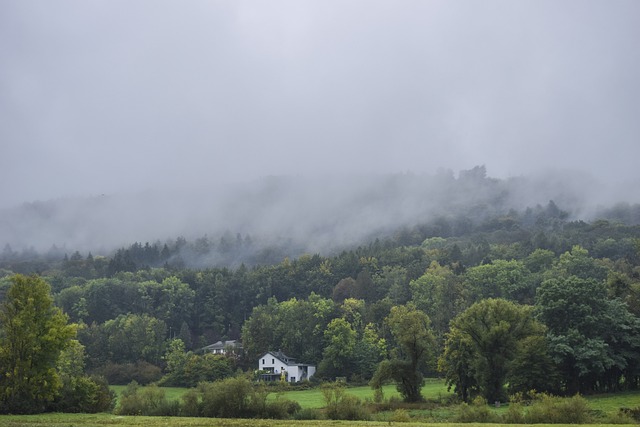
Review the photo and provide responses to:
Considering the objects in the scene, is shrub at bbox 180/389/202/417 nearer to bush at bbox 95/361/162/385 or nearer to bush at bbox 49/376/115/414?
bush at bbox 49/376/115/414

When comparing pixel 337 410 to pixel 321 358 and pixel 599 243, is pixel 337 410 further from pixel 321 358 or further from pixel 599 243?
pixel 599 243

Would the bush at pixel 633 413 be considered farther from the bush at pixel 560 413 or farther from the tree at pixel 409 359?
the tree at pixel 409 359

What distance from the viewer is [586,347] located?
67.1m

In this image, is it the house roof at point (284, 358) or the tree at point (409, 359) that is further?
the house roof at point (284, 358)

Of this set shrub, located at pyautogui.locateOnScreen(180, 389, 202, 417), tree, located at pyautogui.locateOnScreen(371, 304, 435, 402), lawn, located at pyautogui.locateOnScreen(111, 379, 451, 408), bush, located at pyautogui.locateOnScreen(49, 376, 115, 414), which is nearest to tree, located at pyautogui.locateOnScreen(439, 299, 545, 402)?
tree, located at pyautogui.locateOnScreen(371, 304, 435, 402)

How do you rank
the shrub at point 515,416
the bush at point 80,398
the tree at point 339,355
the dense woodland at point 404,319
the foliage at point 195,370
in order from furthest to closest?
1. the tree at point 339,355
2. the foliage at point 195,370
3. the dense woodland at point 404,319
4. the bush at point 80,398
5. the shrub at point 515,416

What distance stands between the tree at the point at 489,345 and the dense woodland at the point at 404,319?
0.48 ft

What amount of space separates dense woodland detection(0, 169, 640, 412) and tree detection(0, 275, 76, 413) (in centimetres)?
3585

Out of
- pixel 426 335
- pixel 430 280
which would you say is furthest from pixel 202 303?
pixel 426 335

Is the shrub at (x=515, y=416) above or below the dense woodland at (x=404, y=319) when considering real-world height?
below

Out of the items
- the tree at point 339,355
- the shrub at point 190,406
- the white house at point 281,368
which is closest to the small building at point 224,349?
the white house at point 281,368

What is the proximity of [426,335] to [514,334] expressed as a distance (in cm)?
1065

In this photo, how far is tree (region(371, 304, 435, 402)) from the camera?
72562 millimetres

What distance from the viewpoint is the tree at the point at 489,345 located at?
69.1 m
